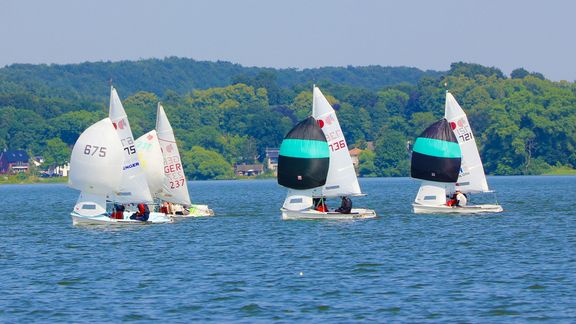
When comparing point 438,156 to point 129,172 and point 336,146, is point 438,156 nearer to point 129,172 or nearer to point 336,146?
point 336,146

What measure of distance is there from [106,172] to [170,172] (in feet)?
37.2

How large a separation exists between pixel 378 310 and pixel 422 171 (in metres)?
40.6

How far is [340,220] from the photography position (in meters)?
72.8

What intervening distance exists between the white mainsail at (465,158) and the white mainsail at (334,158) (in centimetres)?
910

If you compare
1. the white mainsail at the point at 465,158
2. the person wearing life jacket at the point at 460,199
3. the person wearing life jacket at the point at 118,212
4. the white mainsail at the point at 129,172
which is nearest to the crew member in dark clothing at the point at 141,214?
the white mainsail at the point at 129,172

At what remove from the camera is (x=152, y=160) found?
7788cm

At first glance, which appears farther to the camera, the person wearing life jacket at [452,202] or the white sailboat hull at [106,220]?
the person wearing life jacket at [452,202]

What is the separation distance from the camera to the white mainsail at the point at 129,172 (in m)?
70.0

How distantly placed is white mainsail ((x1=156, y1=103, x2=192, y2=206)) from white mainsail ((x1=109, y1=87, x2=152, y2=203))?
7.21 metres

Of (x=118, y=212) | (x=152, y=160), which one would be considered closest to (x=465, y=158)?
(x=152, y=160)

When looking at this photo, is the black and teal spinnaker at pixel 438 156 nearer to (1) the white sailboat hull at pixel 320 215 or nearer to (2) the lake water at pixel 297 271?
(2) the lake water at pixel 297 271

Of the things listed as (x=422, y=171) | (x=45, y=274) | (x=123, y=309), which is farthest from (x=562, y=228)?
A: (x=123, y=309)

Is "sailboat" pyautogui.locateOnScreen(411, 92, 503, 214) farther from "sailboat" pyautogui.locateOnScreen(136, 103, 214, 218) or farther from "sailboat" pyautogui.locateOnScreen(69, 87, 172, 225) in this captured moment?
"sailboat" pyautogui.locateOnScreen(69, 87, 172, 225)

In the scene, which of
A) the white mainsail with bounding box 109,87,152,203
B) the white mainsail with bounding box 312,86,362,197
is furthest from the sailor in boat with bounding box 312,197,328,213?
the white mainsail with bounding box 109,87,152,203
